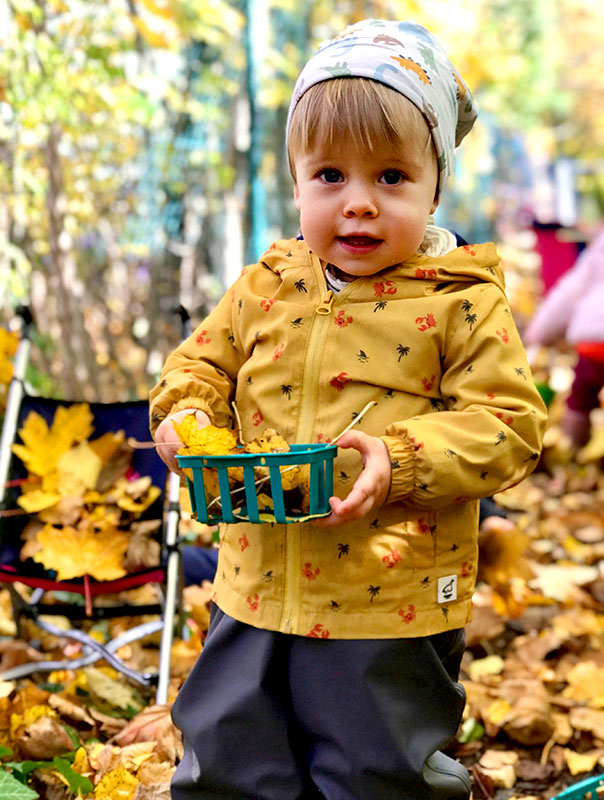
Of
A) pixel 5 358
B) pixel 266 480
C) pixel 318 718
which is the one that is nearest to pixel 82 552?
pixel 5 358

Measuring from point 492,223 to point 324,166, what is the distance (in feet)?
36.1

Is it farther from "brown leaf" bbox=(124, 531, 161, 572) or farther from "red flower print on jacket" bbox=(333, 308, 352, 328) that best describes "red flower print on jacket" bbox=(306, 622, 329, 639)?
"brown leaf" bbox=(124, 531, 161, 572)

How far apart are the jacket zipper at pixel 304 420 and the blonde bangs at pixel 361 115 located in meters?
0.29

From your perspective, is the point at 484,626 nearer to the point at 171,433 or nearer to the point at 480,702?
the point at 480,702

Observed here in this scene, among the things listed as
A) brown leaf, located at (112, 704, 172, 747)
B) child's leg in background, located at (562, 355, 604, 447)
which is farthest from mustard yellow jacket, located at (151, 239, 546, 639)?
child's leg in background, located at (562, 355, 604, 447)

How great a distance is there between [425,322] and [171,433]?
51 cm

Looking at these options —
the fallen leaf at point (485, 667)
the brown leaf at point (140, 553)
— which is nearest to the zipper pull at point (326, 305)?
the brown leaf at point (140, 553)

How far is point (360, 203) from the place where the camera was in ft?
5.47

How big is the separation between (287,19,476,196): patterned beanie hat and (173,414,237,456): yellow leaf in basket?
2.01 feet

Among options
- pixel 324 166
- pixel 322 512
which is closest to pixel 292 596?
pixel 322 512

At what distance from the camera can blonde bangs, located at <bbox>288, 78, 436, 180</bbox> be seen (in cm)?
164

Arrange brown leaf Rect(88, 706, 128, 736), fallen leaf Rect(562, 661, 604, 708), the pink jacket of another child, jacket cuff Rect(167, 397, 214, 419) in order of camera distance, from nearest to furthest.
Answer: jacket cuff Rect(167, 397, 214, 419)
brown leaf Rect(88, 706, 128, 736)
fallen leaf Rect(562, 661, 604, 708)
the pink jacket of another child

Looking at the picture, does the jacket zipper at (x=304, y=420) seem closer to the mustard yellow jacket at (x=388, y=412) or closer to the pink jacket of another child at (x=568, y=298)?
the mustard yellow jacket at (x=388, y=412)

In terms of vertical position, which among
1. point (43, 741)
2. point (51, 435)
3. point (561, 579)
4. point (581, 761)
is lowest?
point (581, 761)
